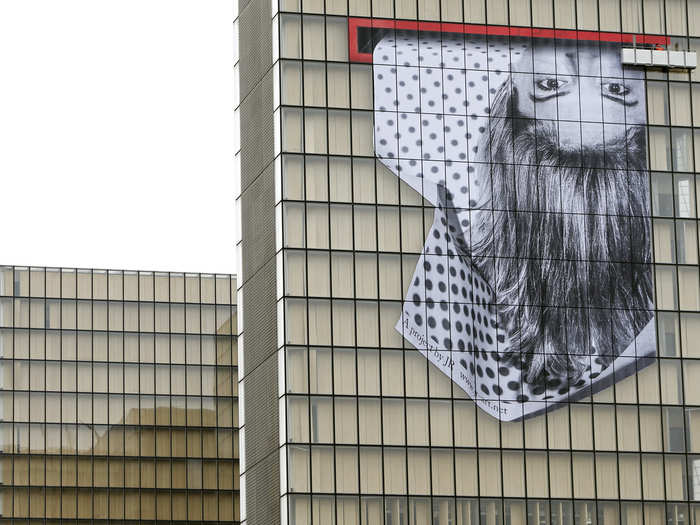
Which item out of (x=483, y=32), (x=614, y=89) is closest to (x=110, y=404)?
(x=483, y=32)

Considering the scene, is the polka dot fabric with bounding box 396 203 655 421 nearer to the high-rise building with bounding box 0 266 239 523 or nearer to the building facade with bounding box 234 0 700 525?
the building facade with bounding box 234 0 700 525

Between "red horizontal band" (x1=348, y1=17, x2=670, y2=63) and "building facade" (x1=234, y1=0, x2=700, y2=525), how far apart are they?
11 centimetres

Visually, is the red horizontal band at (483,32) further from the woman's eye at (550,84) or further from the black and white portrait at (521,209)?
the woman's eye at (550,84)

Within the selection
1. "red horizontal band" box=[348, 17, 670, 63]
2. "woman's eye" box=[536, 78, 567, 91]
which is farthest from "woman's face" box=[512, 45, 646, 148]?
"red horizontal band" box=[348, 17, 670, 63]

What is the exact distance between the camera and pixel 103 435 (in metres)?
135

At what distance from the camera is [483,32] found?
83188 mm

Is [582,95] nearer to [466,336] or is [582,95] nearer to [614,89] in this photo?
Result: [614,89]

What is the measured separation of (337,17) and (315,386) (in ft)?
58.6

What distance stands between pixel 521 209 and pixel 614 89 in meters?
8.02

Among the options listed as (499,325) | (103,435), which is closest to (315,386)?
(499,325)

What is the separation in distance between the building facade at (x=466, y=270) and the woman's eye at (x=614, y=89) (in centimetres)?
13

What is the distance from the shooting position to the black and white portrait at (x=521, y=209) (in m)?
79.8

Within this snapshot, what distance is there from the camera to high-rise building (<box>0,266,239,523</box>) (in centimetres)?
13325

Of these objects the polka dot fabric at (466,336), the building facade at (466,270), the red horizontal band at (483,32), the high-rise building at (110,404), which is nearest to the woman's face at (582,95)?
the building facade at (466,270)
